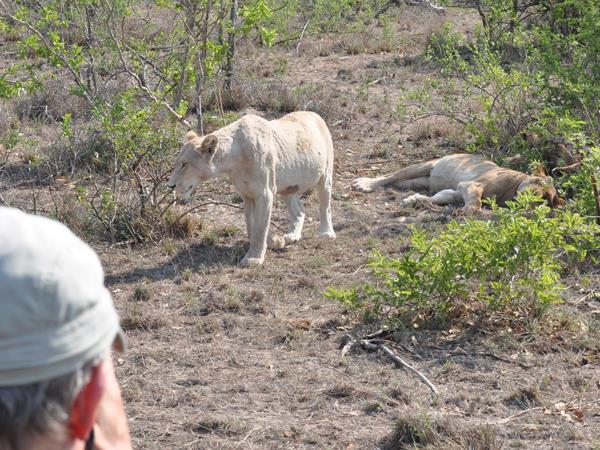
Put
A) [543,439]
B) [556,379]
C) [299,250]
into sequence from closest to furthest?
[543,439]
[556,379]
[299,250]

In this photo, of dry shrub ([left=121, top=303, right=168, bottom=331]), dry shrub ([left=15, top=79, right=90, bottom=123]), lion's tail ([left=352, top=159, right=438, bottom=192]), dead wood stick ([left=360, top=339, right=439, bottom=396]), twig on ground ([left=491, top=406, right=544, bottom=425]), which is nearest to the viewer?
twig on ground ([left=491, top=406, right=544, bottom=425])

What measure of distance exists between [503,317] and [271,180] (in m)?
2.55

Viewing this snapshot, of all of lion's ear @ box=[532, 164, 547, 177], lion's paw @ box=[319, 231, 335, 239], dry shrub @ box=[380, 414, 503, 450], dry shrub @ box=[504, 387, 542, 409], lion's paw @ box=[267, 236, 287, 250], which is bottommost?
lion's paw @ box=[319, 231, 335, 239]

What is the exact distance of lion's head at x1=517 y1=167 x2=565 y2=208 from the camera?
29.0ft

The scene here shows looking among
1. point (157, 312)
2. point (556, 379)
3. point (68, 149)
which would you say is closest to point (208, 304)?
point (157, 312)

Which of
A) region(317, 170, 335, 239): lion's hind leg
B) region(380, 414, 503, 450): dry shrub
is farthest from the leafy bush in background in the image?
region(380, 414, 503, 450): dry shrub

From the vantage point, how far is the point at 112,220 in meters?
8.53

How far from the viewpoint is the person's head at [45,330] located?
1426 millimetres

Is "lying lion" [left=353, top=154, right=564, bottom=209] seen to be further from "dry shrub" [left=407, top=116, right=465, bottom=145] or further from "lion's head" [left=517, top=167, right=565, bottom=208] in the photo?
"dry shrub" [left=407, top=116, right=465, bottom=145]

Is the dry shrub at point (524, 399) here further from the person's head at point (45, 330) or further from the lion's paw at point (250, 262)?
the person's head at point (45, 330)

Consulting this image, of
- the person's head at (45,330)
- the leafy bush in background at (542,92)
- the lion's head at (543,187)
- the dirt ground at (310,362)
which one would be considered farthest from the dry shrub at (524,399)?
the person's head at (45,330)

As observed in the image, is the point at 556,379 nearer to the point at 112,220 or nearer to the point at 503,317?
the point at 503,317

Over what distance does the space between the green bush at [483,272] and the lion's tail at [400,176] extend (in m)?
3.89

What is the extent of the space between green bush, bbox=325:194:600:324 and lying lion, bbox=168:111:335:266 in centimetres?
172
